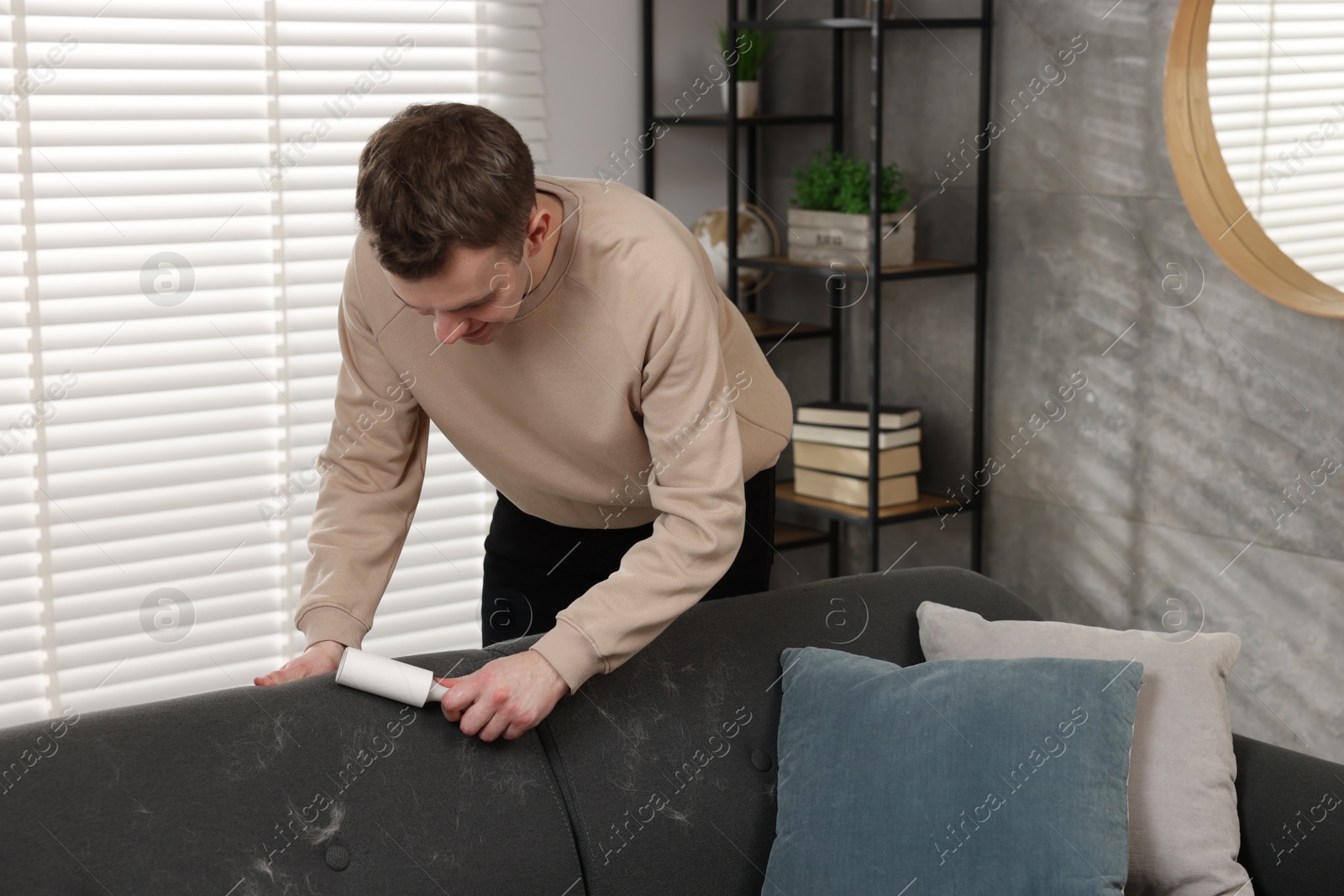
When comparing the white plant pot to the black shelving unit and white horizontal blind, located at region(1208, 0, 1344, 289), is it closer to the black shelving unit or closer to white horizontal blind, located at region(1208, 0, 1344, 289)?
the black shelving unit

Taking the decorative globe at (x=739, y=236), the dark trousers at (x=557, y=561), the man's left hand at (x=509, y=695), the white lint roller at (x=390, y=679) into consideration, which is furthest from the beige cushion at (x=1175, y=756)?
the decorative globe at (x=739, y=236)

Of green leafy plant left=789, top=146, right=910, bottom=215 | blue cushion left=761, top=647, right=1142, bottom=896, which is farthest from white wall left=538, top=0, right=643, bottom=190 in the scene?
blue cushion left=761, top=647, right=1142, bottom=896

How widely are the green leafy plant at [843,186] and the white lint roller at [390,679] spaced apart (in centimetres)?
179

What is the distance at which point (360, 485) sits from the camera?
1853mm

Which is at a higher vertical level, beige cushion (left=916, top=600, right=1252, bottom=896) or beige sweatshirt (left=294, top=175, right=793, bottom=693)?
beige sweatshirt (left=294, top=175, right=793, bottom=693)

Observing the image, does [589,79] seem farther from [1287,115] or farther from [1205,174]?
[1287,115]

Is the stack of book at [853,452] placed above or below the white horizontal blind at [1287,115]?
below

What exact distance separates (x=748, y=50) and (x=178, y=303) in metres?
1.50

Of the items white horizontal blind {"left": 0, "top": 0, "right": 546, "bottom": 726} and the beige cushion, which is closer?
the beige cushion

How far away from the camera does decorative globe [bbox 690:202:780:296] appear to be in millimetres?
3389

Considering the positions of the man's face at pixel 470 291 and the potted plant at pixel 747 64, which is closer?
the man's face at pixel 470 291

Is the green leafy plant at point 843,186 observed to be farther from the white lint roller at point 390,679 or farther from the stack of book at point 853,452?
the white lint roller at point 390,679

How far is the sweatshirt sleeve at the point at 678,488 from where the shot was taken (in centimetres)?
158

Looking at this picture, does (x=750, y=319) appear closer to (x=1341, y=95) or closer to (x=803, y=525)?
(x=803, y=525)
